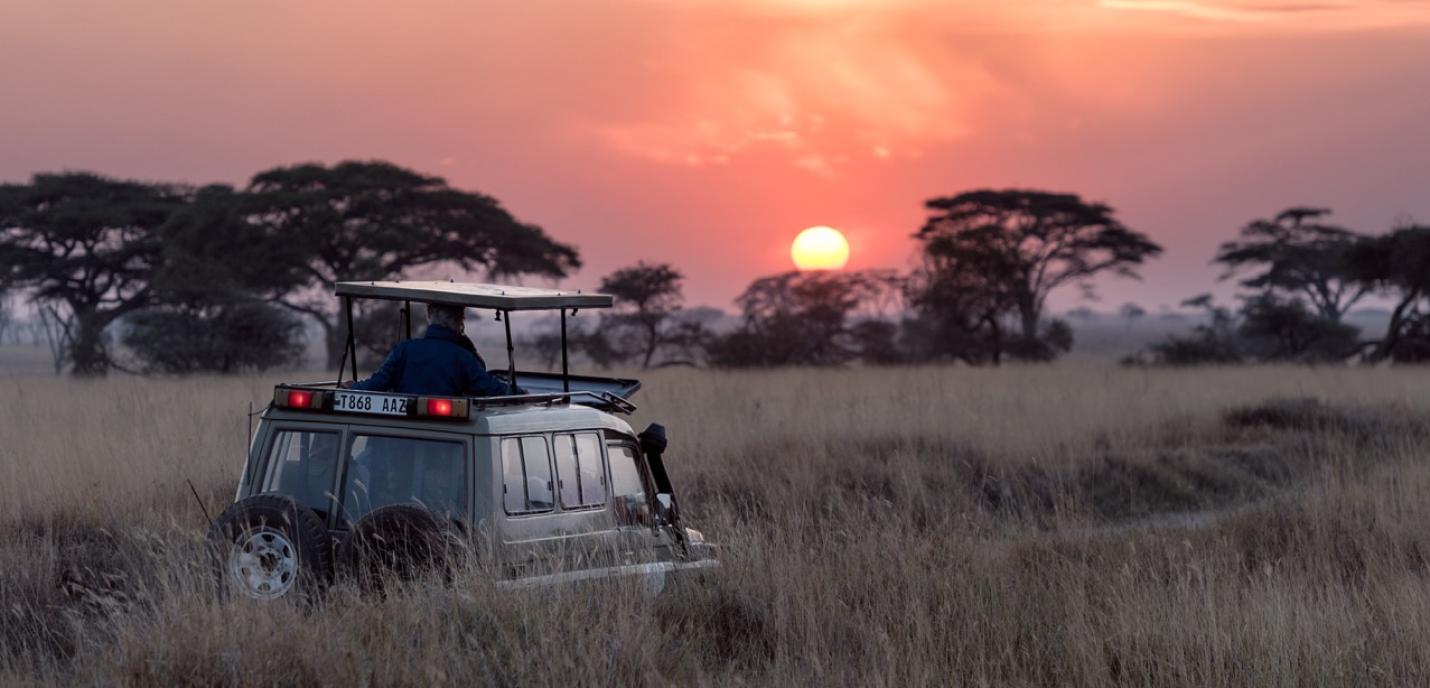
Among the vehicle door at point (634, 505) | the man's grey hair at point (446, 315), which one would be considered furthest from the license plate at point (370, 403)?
the vehicle door at point (634, 505)

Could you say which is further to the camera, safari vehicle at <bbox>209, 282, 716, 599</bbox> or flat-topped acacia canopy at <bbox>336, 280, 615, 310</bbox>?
flat-topped acacia canopy at <bbox>336, 280, 615, 310</bbox>

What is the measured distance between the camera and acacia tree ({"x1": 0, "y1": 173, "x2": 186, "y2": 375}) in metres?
36.5

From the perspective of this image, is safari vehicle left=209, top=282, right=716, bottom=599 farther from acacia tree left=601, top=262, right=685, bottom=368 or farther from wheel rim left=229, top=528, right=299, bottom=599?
acacia tree left=601, top=262, right=685, bottom=368

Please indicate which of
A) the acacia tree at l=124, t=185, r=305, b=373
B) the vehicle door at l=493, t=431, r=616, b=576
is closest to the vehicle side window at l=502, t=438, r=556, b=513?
the vehicle door at l=493, t=431, r=616, b=576

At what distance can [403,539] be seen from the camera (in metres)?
6.24

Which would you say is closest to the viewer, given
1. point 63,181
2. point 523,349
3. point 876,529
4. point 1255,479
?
point 876,529

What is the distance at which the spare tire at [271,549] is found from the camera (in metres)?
6.28

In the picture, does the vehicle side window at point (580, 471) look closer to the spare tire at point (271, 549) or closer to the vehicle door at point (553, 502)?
the vehicle door at point (553, 502)

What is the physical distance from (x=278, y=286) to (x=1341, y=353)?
28267mm

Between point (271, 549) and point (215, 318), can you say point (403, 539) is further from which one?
point (215, 318)

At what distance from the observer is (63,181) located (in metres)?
38.0

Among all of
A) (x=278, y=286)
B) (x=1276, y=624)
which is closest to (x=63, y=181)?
(x=278, y=286)

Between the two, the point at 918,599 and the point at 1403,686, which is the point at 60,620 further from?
the point at 1403,686

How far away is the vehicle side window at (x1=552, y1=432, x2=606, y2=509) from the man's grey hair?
1.00 m
